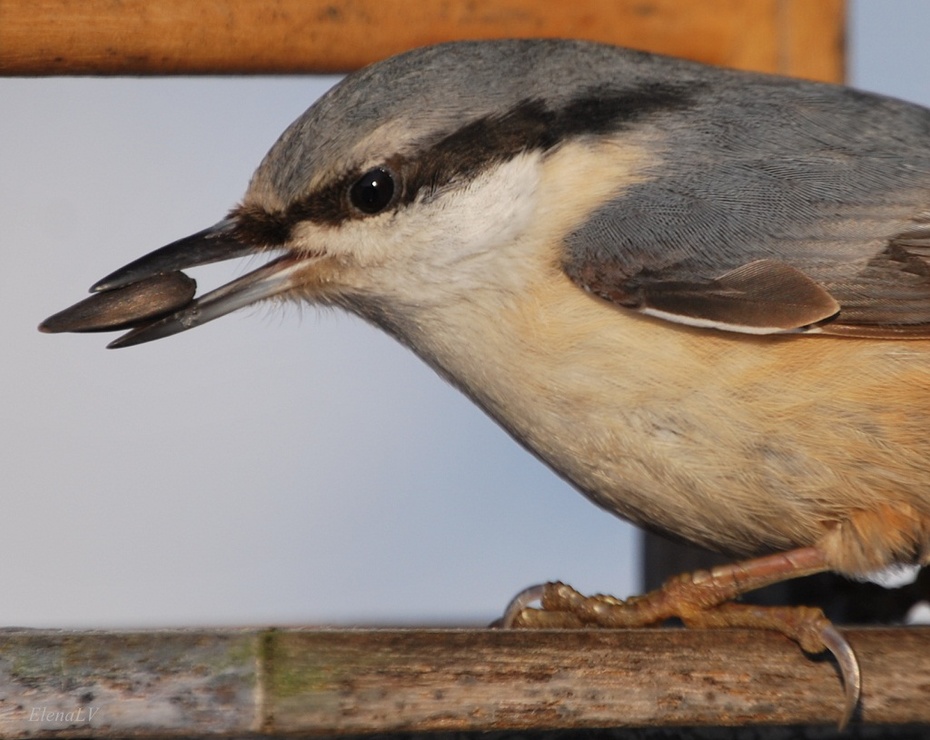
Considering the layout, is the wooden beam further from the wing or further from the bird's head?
the wing

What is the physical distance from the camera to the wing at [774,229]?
1733 millimetres

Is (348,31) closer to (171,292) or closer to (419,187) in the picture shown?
(419,187)

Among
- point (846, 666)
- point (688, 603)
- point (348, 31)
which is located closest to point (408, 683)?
point (846, 666)

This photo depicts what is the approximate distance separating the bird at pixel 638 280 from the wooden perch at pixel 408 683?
0.24m

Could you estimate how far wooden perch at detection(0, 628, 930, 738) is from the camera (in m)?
1.21

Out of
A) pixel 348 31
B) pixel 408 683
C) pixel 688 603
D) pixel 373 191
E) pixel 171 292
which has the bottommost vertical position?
pixel 408 683

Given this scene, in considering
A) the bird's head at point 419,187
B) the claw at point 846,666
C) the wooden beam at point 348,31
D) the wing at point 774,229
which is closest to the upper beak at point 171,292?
the bird's head at point 419,187

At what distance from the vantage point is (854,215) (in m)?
1.81

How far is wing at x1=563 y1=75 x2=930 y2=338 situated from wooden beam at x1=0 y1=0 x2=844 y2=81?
13.0 inches

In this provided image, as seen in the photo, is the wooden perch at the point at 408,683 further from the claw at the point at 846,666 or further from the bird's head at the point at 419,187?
the bird's head at the point at 419,187

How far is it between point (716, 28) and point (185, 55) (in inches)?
38.3

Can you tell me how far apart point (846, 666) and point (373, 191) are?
36.1 inches

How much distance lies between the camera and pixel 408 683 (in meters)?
1.27

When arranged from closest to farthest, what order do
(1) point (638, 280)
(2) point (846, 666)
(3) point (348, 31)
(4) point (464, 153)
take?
(2) point (846, 666), (1) point (638, 280), (4) point (464, 153), (3) point (348, 31)
